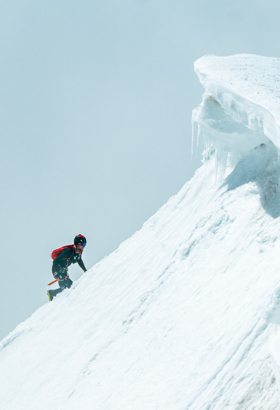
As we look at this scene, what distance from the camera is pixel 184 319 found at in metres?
4.09

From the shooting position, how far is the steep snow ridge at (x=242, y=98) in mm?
4203

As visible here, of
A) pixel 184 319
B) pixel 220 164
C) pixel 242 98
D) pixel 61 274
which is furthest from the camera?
pixel 61 274

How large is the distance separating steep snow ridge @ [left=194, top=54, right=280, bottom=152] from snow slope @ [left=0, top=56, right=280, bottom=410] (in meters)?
0.12

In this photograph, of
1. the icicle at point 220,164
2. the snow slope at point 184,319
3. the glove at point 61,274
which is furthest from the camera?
the glove at point 61,274

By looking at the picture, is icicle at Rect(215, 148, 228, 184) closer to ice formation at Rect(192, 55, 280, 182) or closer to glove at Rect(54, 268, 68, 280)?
ice formation at Rect(192, 55, 280, 182)

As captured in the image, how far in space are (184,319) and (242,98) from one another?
8.66ft

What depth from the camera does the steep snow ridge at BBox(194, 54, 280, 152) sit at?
4203 mm

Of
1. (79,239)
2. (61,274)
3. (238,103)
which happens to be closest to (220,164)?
(238,103)

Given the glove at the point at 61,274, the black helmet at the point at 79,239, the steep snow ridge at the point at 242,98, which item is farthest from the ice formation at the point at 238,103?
the glove at the point at 61,274

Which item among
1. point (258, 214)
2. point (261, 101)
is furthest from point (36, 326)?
point (261, 101)

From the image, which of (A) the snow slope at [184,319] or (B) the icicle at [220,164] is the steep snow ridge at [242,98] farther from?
(B) the icicle at [220,164]

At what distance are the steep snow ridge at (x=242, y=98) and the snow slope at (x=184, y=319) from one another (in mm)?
122

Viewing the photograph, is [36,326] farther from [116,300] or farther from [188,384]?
[188,384]

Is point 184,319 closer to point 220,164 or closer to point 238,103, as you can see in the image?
point 238,103
